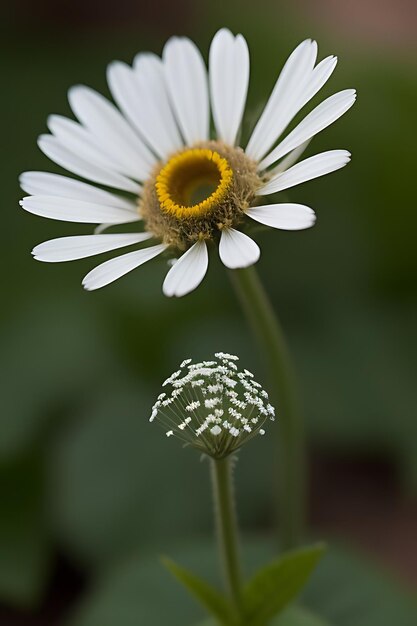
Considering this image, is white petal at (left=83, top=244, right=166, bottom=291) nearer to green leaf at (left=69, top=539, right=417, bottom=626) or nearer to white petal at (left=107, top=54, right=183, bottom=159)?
white petal at (left=107, top=54, right=183, bottom=159)

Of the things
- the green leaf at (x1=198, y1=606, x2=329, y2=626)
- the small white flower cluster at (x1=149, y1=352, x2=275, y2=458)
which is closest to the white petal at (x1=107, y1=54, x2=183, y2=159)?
the small white flower cluster at (x1=149, y1=352, x2=275, y2=458)

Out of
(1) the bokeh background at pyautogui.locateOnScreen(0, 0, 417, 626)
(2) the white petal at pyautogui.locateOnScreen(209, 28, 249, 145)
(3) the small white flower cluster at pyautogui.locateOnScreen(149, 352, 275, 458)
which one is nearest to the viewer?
(3) the small white flower cluster at pyautogui.locateOnScreen(149, 352, 275, 458)

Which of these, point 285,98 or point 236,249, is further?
point 285,98

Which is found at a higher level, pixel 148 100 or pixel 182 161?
pixel 148 100

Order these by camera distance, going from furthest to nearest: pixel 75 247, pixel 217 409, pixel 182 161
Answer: pixel 182 161 < pixel 75 247 < pixel 217 409

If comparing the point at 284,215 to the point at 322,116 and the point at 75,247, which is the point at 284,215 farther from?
the point at 75,247

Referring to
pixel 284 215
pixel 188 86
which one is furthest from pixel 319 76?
pixel 188 86

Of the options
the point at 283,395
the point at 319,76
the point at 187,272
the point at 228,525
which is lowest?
the point at 228,525

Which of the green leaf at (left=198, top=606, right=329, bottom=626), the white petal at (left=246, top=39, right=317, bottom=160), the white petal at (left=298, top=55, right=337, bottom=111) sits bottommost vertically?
the green leaf at (left=198, top=606, right=329, bottom=626)

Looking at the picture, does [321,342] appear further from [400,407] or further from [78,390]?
[78,390]
